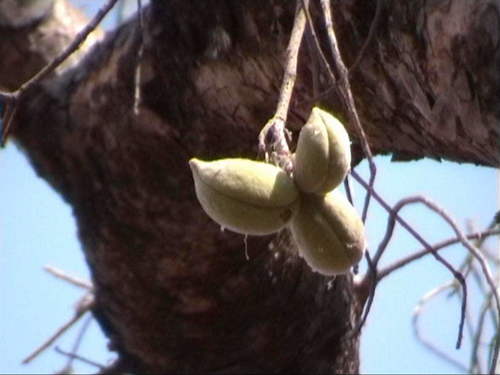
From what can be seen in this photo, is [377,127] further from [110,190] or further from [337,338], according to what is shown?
[337,338]

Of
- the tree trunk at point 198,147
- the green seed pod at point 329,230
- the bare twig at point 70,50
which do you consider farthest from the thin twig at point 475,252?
the bare twig at point 70,50

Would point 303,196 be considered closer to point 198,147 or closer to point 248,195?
point 248,195

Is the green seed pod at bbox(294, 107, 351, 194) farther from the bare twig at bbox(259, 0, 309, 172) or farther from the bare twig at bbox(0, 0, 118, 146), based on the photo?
the bare twig at bbox(0, 0, 118, 146)

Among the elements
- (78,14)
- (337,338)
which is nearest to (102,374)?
(337,338)

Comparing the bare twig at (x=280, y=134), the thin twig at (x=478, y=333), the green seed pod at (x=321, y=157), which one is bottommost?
the thin twig at (x=478, y=333)

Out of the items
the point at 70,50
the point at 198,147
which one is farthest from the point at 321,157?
the point at 198,147

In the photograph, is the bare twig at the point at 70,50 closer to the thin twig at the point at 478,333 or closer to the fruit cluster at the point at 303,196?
the fruit cluster at the point at 303,196
